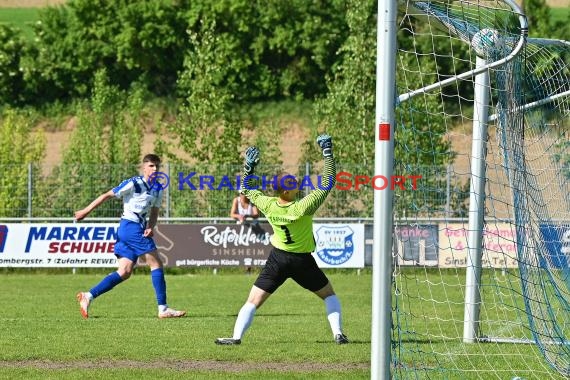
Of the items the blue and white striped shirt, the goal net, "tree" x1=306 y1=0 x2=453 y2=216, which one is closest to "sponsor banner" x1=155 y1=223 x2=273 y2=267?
"tree" x1=306 y1=0 x2=453 y2=216

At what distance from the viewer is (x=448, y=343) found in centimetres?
1159

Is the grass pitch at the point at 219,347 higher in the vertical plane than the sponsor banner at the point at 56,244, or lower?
lower

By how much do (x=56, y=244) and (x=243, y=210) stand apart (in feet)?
13.1

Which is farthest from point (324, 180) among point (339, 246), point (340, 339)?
point (339, 246)

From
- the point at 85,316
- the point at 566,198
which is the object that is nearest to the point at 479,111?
the point at 566,198

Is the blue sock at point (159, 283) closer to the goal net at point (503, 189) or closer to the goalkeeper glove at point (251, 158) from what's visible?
the goal net at point (503, 189)

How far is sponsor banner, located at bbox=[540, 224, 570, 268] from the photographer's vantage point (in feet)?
36.7

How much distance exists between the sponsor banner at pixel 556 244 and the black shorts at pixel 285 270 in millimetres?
2330

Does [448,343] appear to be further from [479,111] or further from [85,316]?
[85,316]

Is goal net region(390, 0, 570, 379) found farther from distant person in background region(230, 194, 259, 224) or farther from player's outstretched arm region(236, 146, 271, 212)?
distant person in background region(230, 194, 259, 224)

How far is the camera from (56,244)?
23.0 metres

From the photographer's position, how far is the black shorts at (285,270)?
1096 centimetres

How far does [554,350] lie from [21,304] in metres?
8.43

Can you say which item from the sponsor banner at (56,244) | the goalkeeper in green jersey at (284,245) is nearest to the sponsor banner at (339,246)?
the sponsor banner at (56,244)
